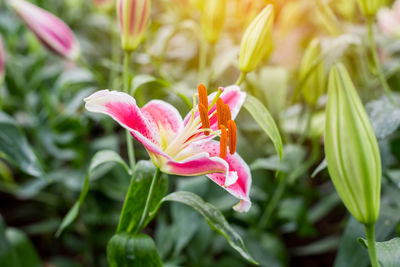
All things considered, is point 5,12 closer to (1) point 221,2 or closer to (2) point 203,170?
(1) point 221,2

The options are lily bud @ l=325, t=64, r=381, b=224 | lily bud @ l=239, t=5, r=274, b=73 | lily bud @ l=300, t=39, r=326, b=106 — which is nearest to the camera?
lily bud @ l=325, t=64, r=381, b=224

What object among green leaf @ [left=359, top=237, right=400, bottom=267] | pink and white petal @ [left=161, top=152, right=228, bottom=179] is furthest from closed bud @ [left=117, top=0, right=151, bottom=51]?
green leaf @ [left=359, top=237, right=400, bottom=267]

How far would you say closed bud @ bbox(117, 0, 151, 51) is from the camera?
0.37m

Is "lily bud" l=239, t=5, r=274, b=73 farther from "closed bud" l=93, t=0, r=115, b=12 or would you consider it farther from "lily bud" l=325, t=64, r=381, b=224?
"closed bud" l=93, t=0, r=115, b=12

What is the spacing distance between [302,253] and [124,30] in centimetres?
52

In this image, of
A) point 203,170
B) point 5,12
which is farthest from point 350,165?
point 5,12

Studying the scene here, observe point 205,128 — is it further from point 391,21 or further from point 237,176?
point 391,21

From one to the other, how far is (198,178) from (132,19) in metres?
0.24

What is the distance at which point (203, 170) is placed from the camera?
28 cm

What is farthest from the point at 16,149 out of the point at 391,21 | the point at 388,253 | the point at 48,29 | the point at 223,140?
the point at 391,21

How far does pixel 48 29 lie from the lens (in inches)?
20.6

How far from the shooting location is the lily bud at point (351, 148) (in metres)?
0.25

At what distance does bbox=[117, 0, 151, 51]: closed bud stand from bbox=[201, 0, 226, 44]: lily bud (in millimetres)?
104

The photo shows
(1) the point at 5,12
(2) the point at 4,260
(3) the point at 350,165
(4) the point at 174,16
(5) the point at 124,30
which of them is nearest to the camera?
(3) the point at 350,165
